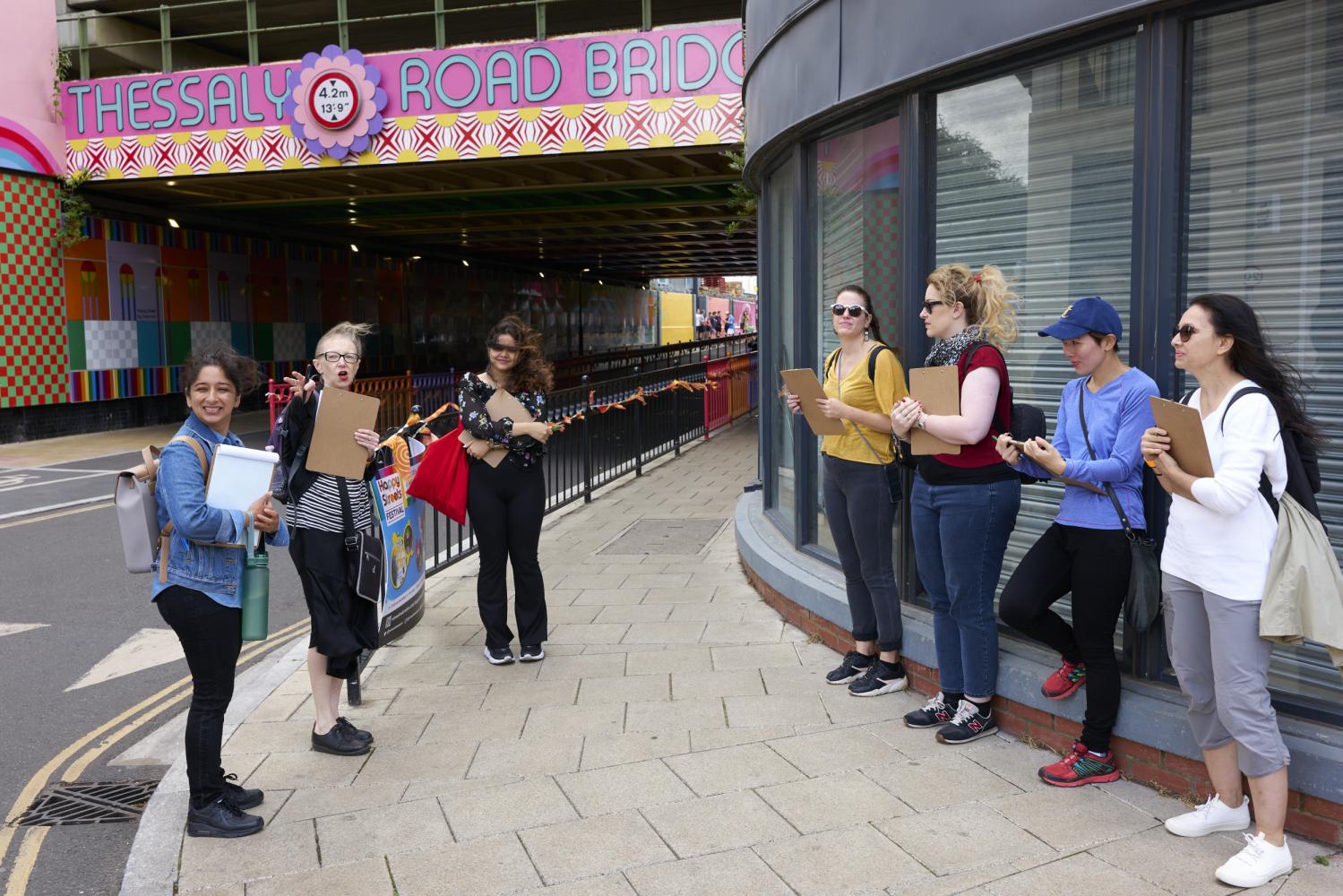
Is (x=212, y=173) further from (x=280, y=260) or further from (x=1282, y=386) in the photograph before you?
(x=1282, y=386)

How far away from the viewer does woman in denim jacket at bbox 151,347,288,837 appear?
12.2 feet

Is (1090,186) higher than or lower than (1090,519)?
higher

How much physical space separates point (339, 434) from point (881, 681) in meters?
2.75

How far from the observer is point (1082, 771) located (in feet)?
13.1

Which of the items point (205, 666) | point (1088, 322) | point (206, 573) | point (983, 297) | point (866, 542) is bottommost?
point (205, 666)

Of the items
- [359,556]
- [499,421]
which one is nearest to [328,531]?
[359,556]

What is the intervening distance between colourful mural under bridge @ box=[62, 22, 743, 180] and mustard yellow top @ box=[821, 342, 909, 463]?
1210 cm

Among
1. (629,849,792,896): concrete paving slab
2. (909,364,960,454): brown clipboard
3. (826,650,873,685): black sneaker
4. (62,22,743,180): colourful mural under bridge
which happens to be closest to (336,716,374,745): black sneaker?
(629,849,792,896): concrete paving slab

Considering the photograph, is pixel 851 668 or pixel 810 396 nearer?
pixel 810 396

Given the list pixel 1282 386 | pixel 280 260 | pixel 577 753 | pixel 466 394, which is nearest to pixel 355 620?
pixel 577 753

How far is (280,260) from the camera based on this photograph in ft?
86.4

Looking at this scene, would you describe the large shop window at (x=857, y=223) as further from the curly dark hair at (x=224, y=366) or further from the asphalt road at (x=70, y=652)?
the asphalt road at (x=70, y=652)

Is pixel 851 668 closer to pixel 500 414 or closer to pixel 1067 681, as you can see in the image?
pixel 1067 681

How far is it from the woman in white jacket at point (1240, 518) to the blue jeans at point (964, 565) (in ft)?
3.05
